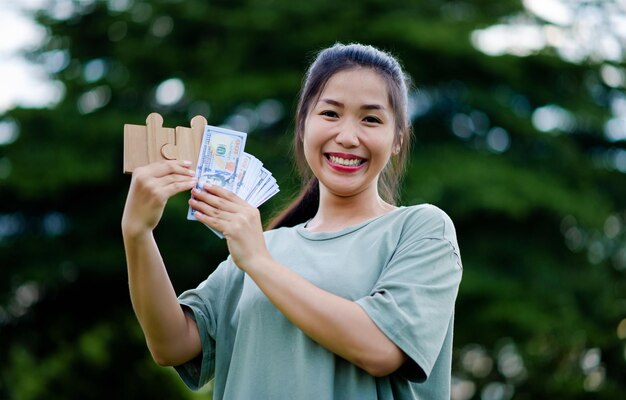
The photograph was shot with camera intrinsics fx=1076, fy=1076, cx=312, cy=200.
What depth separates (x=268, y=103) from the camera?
16141 millimetres

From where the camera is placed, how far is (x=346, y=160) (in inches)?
128

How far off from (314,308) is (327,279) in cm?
23

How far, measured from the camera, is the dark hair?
3.33m

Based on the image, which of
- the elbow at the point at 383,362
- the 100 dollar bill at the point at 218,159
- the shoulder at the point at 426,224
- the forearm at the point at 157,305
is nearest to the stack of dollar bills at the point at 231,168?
the 100 dollar bill at the point at 218,159

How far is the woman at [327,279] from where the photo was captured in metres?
2.92

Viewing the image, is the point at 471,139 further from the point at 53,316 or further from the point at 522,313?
the point at 53,316

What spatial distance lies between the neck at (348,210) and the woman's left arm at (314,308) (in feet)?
1.44

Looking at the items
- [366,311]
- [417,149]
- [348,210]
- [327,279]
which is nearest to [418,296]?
[366,311]

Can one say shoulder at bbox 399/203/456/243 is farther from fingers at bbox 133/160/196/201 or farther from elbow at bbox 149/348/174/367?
elbow at bbox 149/348/174/367

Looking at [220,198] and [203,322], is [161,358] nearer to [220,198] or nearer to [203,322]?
[203,322]

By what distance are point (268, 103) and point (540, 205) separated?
429cm

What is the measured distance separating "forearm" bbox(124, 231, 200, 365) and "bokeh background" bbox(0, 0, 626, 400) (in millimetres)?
11335

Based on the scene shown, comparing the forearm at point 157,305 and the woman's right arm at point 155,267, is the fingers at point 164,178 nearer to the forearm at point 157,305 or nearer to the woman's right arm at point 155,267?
the woman's right arm at point 155,267

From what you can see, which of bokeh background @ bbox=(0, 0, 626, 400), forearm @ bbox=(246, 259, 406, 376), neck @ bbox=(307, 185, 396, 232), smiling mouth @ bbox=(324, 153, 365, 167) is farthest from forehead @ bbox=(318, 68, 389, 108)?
bokeh background @ bbox=(0, 0, 626, 400)
